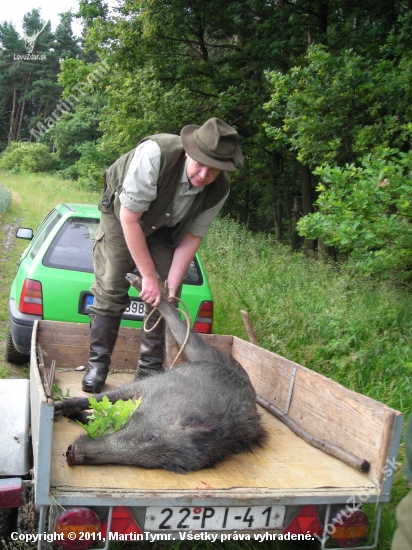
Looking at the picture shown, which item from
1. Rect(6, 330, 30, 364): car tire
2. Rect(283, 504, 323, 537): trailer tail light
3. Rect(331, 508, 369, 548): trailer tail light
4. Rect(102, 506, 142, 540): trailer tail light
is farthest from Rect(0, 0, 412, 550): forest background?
Rect(6, 330, 30, 364): car tire

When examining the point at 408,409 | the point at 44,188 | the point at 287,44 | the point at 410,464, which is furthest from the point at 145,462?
the point at 44,188

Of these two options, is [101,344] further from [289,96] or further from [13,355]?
[289,96]

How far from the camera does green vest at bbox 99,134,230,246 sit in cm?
409

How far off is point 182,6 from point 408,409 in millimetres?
13966

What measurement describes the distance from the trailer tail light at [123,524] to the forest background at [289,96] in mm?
3905

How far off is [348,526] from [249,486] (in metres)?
0.48

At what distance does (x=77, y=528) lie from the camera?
2260 mm

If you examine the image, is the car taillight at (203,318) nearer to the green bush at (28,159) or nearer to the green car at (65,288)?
the green car at (65,288)

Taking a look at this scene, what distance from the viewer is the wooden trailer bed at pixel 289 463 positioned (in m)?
2.46

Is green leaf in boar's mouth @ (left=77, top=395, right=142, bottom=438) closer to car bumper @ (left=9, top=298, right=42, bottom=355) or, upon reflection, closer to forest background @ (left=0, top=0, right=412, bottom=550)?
forest background @ (left=0, top=0, right=412, bottom=550)

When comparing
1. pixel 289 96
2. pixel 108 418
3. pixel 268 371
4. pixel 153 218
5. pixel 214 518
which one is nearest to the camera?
pixel 214 518

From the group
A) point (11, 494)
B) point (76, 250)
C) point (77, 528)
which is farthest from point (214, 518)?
point (76, 250)

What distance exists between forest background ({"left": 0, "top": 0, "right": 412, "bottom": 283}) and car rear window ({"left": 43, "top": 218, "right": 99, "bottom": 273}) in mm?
2346

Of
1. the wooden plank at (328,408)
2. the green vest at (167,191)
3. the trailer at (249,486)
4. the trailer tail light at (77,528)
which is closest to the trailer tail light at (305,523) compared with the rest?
the trailer at (249,486)
